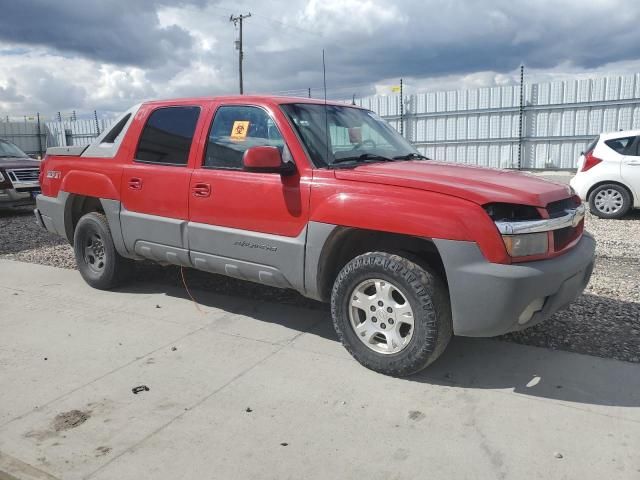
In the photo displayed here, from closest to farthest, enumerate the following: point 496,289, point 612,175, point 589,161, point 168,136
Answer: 1. point 496,289
2. point 168,136
3. point 612,175
4. point 589,161

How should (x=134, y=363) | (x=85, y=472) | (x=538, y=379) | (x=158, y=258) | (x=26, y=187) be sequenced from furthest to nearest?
1. (x=26, y=187)
2. (x=158, y=258)
3. (x=134, y=363)
4. (x=538, y=379)
5. (x=85, y=472)

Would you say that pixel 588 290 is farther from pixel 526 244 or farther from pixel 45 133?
pixel 45 133

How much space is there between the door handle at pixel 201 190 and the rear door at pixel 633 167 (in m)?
7.79

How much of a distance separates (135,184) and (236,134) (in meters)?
1.19

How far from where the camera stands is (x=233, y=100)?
14.8ft

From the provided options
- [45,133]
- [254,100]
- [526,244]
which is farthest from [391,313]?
[45,133]

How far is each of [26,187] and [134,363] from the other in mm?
8319

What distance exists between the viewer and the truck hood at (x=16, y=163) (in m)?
10.7

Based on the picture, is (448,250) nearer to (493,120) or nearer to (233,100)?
(233,100)

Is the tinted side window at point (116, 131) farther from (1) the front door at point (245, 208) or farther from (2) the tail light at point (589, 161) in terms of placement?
(2) the tail light at point (589, 161)

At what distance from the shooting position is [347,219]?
3.63 m

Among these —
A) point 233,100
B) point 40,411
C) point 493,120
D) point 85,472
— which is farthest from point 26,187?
point 493,120

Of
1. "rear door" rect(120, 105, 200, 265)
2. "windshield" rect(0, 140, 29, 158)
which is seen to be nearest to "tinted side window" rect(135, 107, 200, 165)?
"rear door" rect(120, 105, 200, 265)

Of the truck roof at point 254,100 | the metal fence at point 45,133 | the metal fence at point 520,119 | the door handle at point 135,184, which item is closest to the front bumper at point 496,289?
the truck roof at point 254,100
